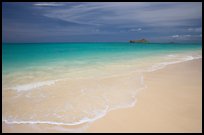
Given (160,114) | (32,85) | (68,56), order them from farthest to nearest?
(68,56) < (32,85) < (160,114)

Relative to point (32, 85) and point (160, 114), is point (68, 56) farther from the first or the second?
point (160, 114)

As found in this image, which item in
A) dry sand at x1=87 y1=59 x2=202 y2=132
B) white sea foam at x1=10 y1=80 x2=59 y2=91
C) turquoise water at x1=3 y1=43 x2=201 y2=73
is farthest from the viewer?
turquoise water at x1=3 y1=43 x2=201 y2=73

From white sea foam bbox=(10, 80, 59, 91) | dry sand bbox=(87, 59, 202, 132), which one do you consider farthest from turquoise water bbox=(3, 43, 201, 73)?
dry sand bbox=(87, 59, 202, 132)

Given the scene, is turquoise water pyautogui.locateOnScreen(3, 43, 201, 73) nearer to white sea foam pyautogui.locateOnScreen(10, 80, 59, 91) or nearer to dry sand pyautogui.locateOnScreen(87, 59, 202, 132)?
white sea foam pyautogui.locateOnScreen(10, 80, 59, 91)

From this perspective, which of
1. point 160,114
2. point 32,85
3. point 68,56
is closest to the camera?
point 160,114

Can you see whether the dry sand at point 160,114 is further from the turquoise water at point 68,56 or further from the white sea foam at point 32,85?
the turquoise water at point 68,56

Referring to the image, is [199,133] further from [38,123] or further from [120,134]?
[38,123]

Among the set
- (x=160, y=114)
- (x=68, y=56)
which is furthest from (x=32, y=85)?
(x=68, y=56)

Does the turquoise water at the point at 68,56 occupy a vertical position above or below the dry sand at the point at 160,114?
below

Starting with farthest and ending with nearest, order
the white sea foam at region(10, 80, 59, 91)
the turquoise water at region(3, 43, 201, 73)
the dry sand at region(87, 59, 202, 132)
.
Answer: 1. the turquoise water at region(3, 43, 201, 73)
2. the white sea foam at region(10, 80, 59, 91)
3. the dry sand at region(87, 59, 202, 132)

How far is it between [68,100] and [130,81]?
7.29 feet

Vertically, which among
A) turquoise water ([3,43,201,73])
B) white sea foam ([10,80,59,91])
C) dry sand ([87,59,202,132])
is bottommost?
turquoise water ([3,43,201,73])

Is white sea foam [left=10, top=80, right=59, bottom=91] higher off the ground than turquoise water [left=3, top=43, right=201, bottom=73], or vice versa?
white sea foam [left=10, top=80, right=59, bottom=91]

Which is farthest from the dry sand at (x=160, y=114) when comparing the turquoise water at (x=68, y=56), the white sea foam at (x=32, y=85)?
the turquoise water at (x=68, y=56)
